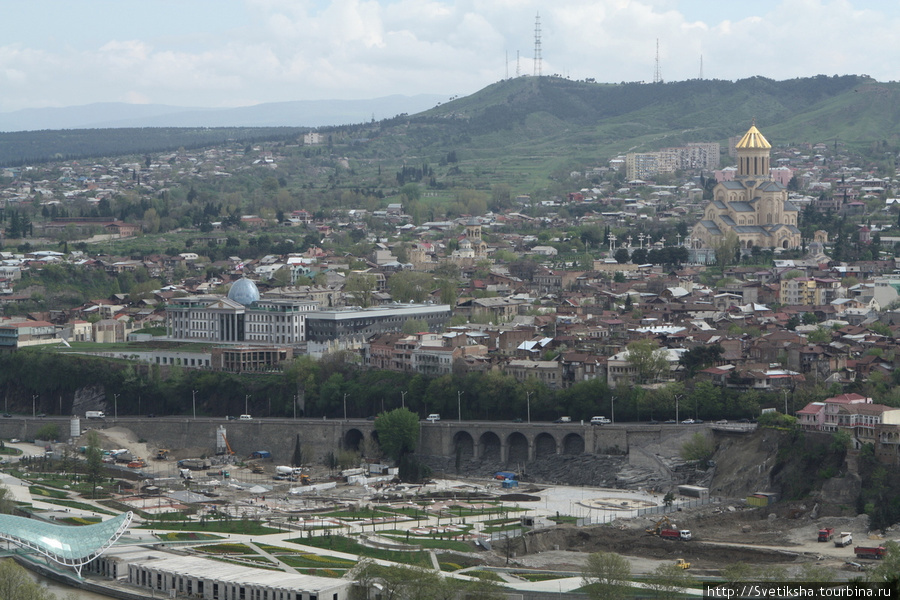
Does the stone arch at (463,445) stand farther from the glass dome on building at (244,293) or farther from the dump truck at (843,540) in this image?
the glass dome on building at (244,293)

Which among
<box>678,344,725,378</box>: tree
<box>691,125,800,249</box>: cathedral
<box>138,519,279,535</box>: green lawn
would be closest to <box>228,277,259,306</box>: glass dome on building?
<box>678,344,725,378</box>: tree

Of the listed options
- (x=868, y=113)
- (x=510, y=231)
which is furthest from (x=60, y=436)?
(x=868, y=113)

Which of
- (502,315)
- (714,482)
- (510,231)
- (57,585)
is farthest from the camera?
(510,231)

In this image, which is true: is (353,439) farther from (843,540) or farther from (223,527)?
(843,540)

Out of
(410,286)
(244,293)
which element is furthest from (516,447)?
(410,286)

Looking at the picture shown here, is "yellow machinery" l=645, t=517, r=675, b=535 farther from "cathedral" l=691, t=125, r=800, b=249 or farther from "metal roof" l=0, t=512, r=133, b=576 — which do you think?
"cathedral" l=691, t=125, r=800, b=249

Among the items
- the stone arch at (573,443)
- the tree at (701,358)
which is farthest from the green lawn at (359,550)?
the tree at (701,358)

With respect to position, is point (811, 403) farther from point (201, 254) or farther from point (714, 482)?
point (201, 254)
